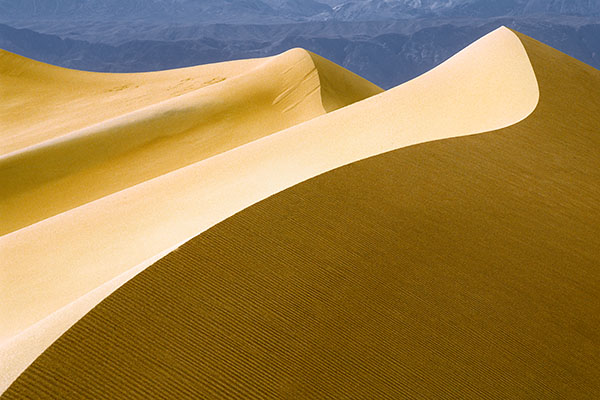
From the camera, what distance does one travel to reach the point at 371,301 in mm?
3445

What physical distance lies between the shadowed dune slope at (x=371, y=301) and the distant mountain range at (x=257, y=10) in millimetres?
154457

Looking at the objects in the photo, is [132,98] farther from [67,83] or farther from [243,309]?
[243,309]

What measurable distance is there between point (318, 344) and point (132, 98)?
47.2ft

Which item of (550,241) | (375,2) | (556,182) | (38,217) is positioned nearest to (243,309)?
(550,241)

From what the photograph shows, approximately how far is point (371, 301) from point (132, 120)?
9380mm

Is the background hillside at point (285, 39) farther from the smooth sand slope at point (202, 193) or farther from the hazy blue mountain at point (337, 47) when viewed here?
the smooth sand slope at point (202, 193)

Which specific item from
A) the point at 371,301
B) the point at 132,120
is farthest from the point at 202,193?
the point at 132,120

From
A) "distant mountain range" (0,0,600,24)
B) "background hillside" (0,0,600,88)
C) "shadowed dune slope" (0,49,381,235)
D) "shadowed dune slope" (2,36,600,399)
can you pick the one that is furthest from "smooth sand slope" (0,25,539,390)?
"distant mountain range" (0,0,600,24)

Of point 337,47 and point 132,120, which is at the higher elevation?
point 132,120

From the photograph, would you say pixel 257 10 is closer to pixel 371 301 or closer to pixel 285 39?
pixel 285 39

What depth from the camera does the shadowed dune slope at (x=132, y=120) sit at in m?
10.2

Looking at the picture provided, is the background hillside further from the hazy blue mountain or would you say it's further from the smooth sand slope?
the smooth sand slope

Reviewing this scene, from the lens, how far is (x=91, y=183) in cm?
1039

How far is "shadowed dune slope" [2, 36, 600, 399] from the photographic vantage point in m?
2.82
